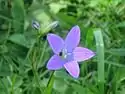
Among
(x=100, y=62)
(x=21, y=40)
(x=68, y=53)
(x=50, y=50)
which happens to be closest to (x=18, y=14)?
(x=21, y=40)

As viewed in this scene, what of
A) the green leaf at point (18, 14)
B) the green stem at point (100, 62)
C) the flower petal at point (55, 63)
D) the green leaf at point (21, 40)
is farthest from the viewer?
the green leaf at point (18, 14)

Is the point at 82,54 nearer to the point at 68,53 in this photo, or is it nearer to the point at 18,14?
the point at 68,53

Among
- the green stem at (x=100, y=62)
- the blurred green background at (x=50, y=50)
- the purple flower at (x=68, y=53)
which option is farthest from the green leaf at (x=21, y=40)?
the purple flower at (x=68, y=53)

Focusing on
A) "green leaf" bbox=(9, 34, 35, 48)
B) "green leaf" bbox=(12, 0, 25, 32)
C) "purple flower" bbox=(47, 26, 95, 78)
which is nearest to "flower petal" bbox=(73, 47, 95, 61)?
"purple flower" bbox=(47, 26, 95, 78)

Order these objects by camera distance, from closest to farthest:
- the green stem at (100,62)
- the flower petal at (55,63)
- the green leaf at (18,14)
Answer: the flower petal at (55,63), the green stem at (100,62), the green leaf at (18,14)

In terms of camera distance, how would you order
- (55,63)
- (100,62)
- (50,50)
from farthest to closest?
(50,50), (100,62), (55,63)

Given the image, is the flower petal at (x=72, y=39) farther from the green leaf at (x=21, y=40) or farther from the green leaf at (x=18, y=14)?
the green leaf at (x=18, y=14)

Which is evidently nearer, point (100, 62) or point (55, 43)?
point (55, 43)
